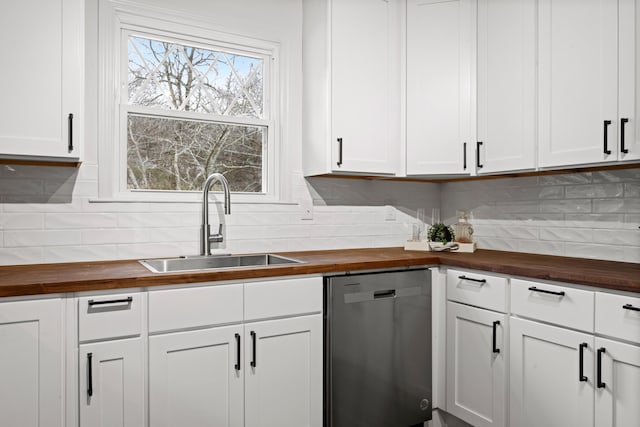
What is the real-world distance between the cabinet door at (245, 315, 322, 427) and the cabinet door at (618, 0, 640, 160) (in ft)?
5.11

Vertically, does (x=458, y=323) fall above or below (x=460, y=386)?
above

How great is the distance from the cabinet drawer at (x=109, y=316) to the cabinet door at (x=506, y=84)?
76.9 inches

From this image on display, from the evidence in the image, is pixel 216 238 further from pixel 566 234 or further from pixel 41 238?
pixel 566 234

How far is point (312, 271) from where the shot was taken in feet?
6.79

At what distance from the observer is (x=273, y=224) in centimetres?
266

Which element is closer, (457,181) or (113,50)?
(113,50)

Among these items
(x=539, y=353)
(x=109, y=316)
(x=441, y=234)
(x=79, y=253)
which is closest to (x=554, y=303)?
(x=539, y=353)

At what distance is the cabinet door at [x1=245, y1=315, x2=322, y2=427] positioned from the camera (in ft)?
6.39

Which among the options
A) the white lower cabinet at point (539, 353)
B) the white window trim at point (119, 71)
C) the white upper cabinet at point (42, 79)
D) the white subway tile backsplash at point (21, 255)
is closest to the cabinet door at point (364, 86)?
the white window trim at point (119, 71)

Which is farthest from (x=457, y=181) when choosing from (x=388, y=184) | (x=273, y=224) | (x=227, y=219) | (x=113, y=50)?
(x=113, y=50)

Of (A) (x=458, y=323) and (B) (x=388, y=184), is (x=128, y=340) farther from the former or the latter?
(B) (x=388, y=184)

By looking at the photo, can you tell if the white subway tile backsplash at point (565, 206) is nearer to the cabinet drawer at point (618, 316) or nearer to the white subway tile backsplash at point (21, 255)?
the cabinet drawer at point (618, 316)

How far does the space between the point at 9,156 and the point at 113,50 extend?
78 centimetres

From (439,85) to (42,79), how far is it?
2.03m
